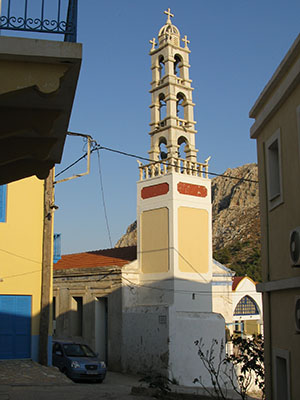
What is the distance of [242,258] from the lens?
7894 cm

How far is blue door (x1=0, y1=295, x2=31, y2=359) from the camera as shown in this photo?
1733 cm

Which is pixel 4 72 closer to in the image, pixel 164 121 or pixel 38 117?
pixel 38 117

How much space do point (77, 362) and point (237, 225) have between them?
3380 inches

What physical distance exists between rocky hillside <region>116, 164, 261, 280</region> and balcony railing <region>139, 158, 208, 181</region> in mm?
37964

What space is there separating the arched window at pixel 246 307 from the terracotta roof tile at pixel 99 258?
22.2 feet

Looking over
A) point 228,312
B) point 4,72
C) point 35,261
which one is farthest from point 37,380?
point 228,312

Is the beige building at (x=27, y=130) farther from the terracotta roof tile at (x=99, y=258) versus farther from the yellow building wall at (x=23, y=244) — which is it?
the terracotta roof tile at (x=99, y=258)

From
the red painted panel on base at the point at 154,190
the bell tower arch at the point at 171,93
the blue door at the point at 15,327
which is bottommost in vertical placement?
the blue door at the point at 15,327

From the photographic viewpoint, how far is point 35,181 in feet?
61.0

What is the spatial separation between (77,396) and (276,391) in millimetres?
5821

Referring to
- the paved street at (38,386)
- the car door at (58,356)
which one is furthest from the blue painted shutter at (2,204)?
the car door at (58,356)

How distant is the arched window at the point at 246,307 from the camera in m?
30.3

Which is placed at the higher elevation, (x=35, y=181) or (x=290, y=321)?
(x=35, y=181)

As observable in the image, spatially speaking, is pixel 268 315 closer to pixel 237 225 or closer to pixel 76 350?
pixel 76 350
